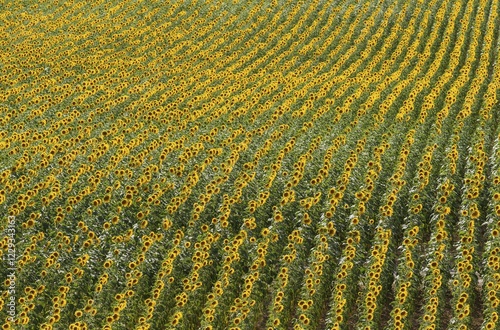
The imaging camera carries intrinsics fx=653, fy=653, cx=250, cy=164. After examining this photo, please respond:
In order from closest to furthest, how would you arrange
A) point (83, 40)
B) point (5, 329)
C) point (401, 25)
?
point (5, 329) → point (83, 40) → point (401, 25)

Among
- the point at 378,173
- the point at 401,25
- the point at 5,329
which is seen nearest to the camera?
the point at 5,329

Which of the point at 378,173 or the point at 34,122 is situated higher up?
the point at 378,173

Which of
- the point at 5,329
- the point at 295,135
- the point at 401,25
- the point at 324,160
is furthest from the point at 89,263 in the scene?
the point at 401,25

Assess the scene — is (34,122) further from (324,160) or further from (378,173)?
(378,173)

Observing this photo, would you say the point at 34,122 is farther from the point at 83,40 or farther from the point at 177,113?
the point at 83,40

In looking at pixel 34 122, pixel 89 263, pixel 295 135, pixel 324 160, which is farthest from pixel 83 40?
pixel 89 263

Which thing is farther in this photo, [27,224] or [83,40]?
[83,40]

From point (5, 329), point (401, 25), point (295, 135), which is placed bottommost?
point (5, 329)
